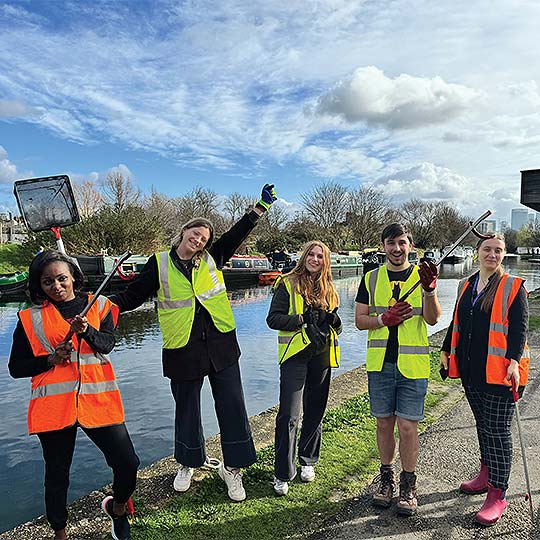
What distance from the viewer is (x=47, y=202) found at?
13.1 feet

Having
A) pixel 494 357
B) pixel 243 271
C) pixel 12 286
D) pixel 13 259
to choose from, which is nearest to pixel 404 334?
pixel 494 357

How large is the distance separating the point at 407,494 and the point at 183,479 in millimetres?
1562

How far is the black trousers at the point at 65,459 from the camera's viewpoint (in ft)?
9.15

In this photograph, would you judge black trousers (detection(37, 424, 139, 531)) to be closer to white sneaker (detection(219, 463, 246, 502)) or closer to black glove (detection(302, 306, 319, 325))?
white sneaker (detection(219, 463, 246, 502))

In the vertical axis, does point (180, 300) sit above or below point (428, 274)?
below

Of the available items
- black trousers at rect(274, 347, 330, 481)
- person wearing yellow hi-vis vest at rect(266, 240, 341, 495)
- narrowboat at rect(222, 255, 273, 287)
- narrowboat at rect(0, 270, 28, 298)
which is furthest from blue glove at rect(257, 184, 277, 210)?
narrowboat at rect(222, 255, 273, 287)

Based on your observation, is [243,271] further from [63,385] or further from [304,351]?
[63,385]

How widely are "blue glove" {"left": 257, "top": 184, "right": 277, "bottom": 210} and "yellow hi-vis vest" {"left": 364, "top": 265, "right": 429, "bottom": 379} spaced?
3.19ft

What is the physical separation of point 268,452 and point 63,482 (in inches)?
70.3

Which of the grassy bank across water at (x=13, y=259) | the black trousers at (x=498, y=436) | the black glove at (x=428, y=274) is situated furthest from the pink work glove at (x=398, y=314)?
the grassy bank across water at (x=13, y=259)

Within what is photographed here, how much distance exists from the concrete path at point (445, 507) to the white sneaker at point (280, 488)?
440 mm

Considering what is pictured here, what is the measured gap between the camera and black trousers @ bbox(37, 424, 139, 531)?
2789 millimetres

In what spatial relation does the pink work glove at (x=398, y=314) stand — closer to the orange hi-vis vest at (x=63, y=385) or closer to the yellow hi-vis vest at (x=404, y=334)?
the yellow hi-vis vest at (x=404, y=334)

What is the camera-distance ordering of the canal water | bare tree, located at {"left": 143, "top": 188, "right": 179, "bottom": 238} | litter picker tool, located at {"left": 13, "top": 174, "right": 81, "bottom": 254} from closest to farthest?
litter picker tool, located at {"left": 13, "top": 174, "right": 81, "bottom": 254} < the canal water < bare tree, located at {"left": 143, "top": 188, "right": 179, "bottom": 238}
